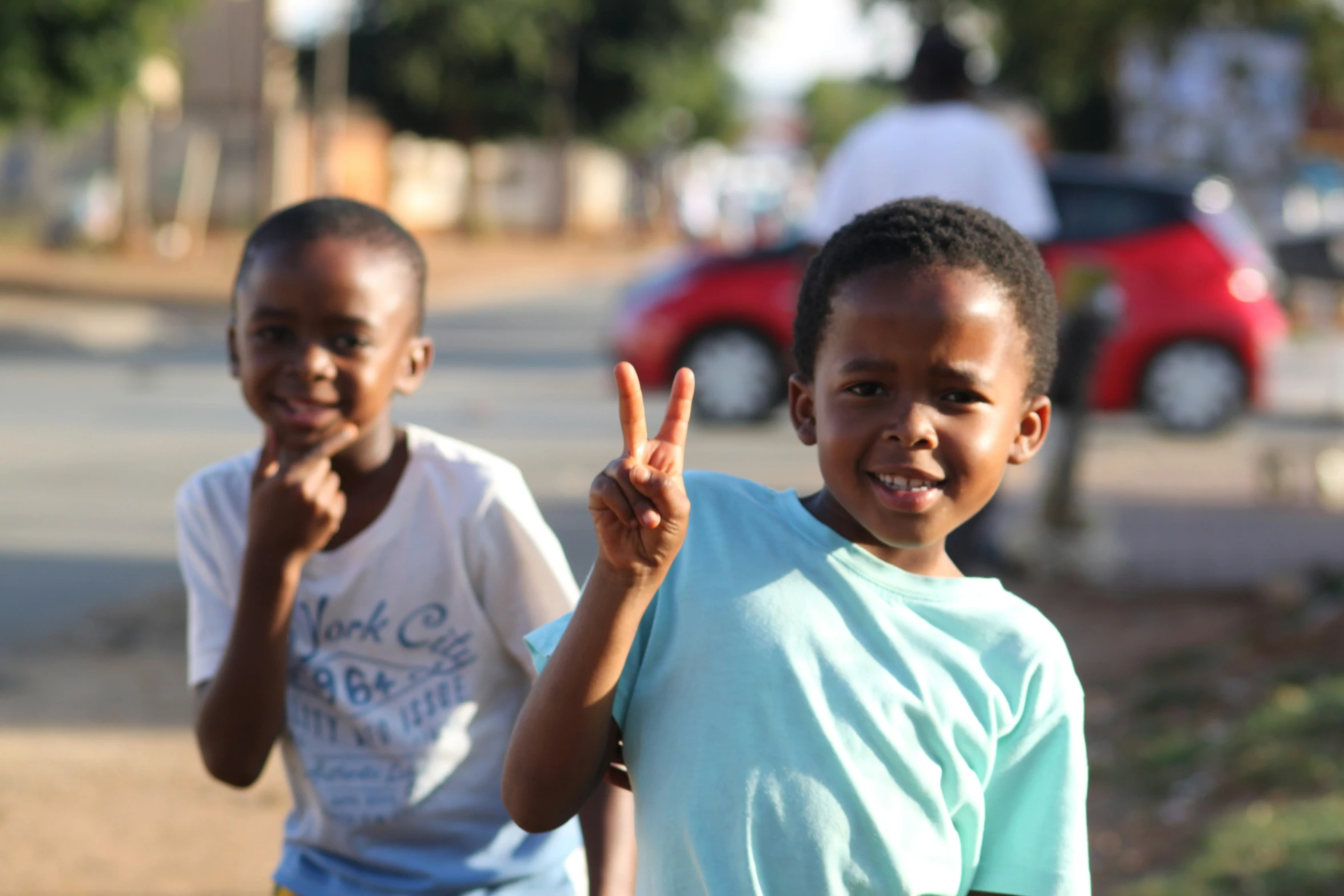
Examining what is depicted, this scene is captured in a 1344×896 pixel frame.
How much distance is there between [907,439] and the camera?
170 cm

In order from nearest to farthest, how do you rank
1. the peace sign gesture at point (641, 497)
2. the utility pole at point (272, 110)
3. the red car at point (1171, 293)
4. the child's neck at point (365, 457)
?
1. the peace sign gesture at point (641, 497)
2. the child's neck at point (365, 457)
3. the red car at point (1171, 293)
4. the utility pole at point (272, 110)

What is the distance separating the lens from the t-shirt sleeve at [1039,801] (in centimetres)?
175

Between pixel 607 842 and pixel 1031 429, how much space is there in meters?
0.76

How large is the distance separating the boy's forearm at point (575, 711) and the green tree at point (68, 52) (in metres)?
19.9

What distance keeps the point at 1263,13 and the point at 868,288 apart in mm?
7193

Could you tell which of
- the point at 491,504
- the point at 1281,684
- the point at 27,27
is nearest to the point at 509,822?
the point at 491,504

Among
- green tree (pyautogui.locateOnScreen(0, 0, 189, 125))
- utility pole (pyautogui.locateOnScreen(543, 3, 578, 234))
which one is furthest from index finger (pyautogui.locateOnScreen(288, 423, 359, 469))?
utility pole (pyautogui.locateOnScreen(543, 3, 578, 234))

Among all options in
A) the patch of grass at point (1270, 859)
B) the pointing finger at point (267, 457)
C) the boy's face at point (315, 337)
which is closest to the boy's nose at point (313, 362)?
the boy's face at point (315, 337)

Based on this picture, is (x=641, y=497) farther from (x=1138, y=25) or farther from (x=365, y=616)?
(x=1138, y=25)

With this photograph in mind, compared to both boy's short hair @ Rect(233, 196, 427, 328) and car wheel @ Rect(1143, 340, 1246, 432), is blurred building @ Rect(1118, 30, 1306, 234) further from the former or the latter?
boy's short hair @ Rect(233, 196, 427, 328)

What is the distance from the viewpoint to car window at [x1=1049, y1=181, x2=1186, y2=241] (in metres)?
11.3

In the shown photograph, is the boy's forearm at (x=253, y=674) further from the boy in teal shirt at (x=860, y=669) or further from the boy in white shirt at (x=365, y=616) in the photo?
the boy in teal shirt at (x=860, y=669)

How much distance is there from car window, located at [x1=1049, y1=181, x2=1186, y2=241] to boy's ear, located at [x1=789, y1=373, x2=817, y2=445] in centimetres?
979

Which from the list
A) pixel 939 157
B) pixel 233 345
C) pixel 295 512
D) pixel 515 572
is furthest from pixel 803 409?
pixel 939 157
